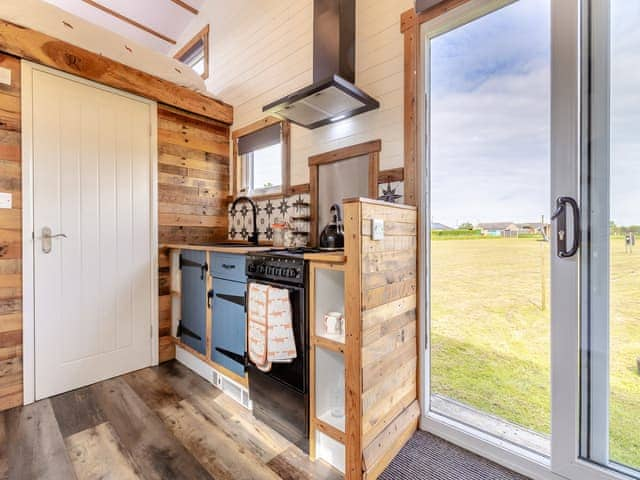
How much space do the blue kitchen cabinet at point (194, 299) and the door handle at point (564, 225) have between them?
7.31 feet

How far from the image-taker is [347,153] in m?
2.21

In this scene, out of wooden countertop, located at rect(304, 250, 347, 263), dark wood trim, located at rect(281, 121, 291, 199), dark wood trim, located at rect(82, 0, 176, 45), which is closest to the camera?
wooden countertop, located at rect(304, 250, 347, 263)

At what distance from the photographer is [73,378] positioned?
7.55ft

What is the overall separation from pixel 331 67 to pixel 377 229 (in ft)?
4.27

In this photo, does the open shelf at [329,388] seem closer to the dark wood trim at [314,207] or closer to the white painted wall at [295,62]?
the dark wood trim at [314,207]

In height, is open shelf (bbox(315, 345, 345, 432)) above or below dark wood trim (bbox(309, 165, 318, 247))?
below

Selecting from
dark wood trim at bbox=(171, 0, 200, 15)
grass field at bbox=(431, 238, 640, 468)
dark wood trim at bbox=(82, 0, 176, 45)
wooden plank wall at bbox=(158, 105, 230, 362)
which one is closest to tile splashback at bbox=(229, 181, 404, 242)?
wooden plank wall at bbox=(158, 105, 230, 362)

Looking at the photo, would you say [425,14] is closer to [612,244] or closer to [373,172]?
[373,172]

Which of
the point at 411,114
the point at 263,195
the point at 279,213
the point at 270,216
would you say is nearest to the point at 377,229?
the point at 411,114

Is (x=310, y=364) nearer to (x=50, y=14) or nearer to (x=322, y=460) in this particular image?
(x=322, y=460)

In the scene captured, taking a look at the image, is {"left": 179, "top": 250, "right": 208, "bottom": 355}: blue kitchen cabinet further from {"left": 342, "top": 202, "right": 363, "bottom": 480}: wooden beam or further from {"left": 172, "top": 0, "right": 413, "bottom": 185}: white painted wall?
{"left": 342, "top": 202, "right": 363, "bottom": 480}: wooden beam

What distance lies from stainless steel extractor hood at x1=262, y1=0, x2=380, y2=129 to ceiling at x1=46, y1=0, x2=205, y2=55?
263 centimetres

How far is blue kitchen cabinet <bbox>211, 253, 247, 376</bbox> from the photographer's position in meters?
2.05

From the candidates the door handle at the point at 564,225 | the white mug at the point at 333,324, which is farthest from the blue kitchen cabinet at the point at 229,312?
the door handle at the point at 564,225
